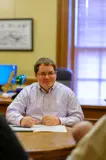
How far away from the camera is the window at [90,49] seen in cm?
433

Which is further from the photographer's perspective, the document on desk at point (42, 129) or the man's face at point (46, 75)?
the man's face at point (46, 75)

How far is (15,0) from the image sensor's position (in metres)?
4.34

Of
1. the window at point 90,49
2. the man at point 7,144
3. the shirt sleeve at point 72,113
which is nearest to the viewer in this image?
the man at point 7,144

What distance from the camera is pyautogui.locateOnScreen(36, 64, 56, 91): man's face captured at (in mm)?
2417

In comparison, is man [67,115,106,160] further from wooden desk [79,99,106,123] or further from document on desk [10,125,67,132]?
wooden desk [79,99,106,123]

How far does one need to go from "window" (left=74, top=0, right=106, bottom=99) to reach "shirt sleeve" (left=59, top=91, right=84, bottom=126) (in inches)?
80.5

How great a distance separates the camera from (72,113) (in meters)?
2.31

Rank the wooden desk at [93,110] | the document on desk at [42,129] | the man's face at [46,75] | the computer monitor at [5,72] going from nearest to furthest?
the document on desk at [42,129] < the man's face at [46,75] < the wooden desk at [93,110] < the computer monitor at [5,72]

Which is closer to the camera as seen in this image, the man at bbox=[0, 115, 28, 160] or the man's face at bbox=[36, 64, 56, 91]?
the man at bbox=[0, 115, 28, 160]

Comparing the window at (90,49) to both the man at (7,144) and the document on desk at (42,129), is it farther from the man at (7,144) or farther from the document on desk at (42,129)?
the man at (7,144)

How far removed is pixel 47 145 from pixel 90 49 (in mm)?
3055

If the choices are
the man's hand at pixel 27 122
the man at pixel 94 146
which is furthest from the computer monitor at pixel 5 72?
the man at pixel 94 146

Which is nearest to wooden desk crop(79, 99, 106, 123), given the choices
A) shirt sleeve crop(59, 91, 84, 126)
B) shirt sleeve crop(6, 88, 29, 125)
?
shirt sleeve crop(59, 91, 84, 126)

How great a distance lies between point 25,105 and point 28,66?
208 centimetres
